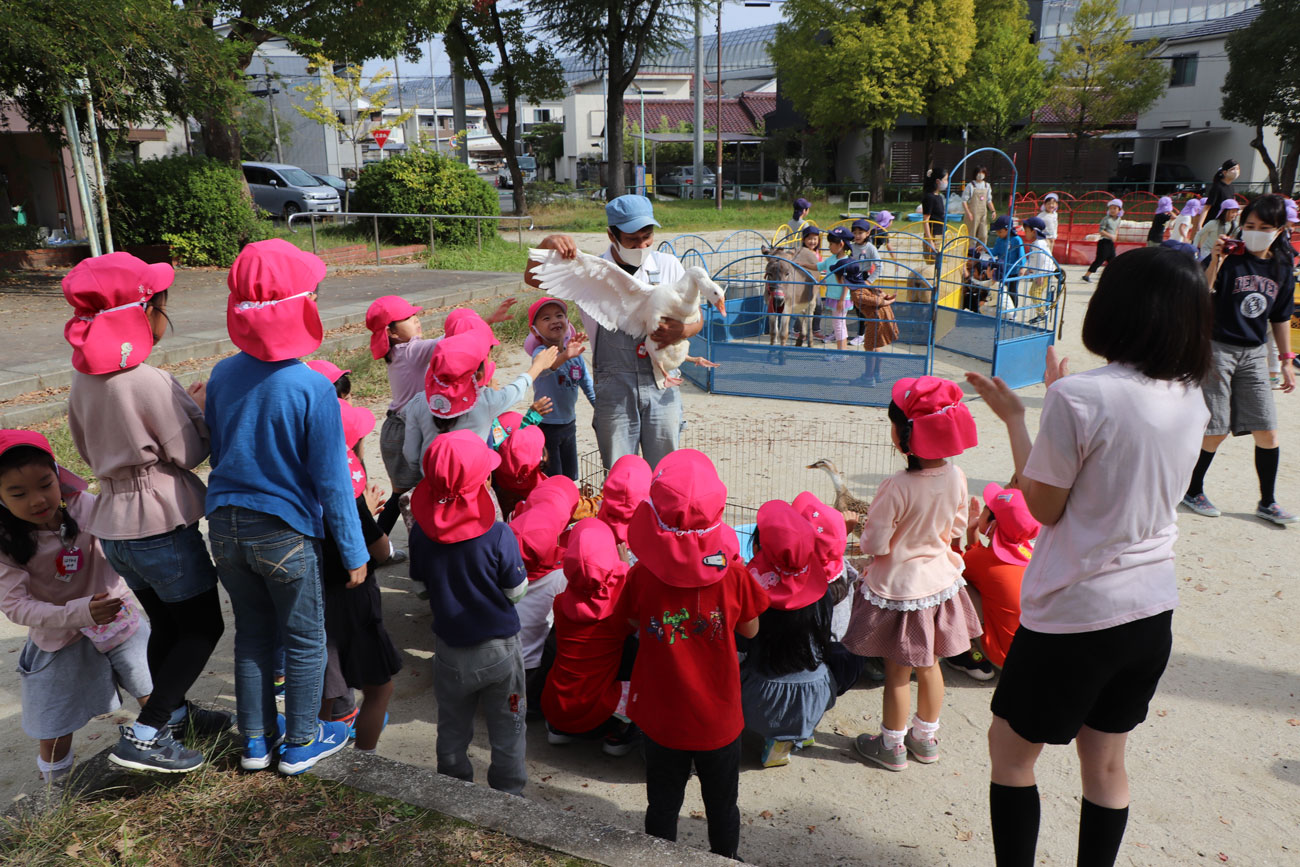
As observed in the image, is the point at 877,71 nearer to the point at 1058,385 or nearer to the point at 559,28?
the point at 559,28

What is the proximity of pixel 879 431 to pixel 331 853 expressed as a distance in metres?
5.72

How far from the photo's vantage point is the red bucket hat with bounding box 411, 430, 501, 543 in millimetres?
2600

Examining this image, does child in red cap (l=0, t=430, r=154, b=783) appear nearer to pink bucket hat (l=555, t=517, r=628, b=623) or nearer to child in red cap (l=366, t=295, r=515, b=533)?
pink bucket hat (l=555, t=517, r=628, b=623)

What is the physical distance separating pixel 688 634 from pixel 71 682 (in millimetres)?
1971

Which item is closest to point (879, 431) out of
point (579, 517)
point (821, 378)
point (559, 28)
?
point (821, 378)

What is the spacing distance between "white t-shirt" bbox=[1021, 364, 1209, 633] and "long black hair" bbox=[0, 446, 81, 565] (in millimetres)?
2725

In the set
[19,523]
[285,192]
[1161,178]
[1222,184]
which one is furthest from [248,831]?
[1161,178]

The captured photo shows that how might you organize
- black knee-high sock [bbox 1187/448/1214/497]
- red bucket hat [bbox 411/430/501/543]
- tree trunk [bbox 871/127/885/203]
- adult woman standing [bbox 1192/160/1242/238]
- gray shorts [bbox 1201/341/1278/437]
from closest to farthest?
red bucket hat [bbox 411/430/501/543] → gray shorts [bbox 1201/341/1278/437] → black knee-high sock [bbox 1187/448/1214/497] → adult woman standing [bbox 1192/160/1242/238] → tree trunk [bbox 871/127/885/203]

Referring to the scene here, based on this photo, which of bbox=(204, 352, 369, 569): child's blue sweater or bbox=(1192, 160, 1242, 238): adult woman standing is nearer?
bbox=(204, 352, 369, 569): child's blue sweater

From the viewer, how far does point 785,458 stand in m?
6.35

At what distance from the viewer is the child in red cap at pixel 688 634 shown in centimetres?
241

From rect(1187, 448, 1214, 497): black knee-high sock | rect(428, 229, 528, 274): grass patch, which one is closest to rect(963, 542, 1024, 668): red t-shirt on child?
rect(1187, 448, 1214, 497): black knee-high sock

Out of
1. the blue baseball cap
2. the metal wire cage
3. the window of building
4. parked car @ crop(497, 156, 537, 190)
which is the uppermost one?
the window of building

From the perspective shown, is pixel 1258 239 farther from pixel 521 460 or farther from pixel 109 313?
pixel 109 313
